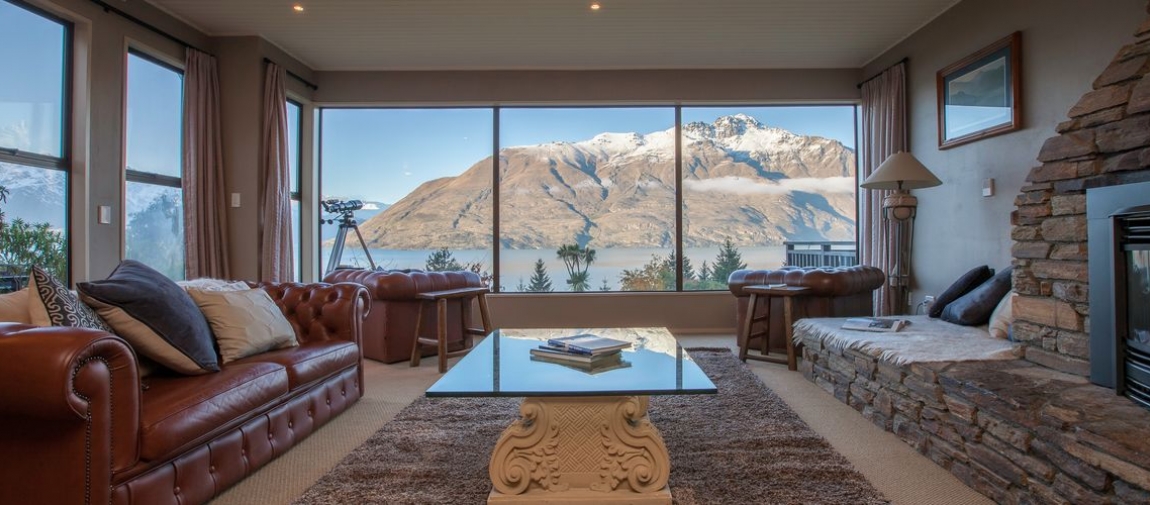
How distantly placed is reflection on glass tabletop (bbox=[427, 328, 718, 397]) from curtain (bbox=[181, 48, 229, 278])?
300cm

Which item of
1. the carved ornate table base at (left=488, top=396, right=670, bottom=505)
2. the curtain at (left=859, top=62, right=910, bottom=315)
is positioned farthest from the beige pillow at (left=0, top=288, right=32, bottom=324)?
the curtain at (left=859, top=62, right=910, bottom=315)

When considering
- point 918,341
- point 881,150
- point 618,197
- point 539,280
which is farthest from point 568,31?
point 918,341

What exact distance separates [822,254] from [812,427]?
3501 millimetres

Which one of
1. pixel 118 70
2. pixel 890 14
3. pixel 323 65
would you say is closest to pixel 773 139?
pixel 890 14

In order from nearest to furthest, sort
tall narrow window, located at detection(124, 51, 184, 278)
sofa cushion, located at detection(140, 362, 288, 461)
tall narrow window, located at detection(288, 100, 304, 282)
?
sofa cushion, located at detection(140, 362, 288, 461) → tall narrow window, located at detection(124, 51, 184, 278) → tall narrow window, located at detection(288, 100, 304, 282)

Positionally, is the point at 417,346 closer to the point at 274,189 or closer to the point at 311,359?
the point at 311,359

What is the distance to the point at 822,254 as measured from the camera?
18.5ft

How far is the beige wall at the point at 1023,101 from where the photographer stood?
3064mm

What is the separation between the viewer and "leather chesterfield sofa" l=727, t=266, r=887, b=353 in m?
3.91

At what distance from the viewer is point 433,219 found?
575 centimetres

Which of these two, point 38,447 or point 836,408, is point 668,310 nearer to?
point 836,408

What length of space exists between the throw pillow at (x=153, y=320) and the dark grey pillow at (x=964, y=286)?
13.3 ft

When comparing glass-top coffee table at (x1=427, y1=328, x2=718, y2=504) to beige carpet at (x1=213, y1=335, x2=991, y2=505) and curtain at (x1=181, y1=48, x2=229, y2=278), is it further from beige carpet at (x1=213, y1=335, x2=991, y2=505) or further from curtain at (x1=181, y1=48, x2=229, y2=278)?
curtain at (x1=181, y1=48, x2=229, y2=278)

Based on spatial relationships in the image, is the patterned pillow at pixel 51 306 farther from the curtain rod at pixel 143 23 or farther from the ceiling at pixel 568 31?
the ceiling at pixel 568 31
